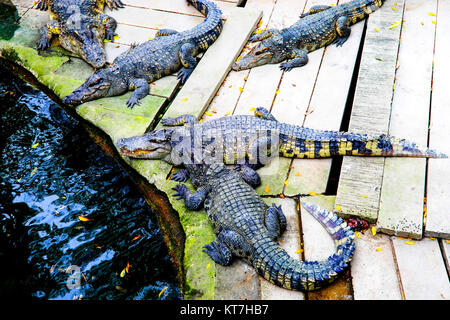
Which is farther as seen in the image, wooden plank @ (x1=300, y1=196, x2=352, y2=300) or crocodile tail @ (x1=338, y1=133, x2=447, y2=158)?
crocodile tail @ (x1=338, y1=133, x2=447, y2=158)

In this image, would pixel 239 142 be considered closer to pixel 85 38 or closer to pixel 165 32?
pixel 165 32

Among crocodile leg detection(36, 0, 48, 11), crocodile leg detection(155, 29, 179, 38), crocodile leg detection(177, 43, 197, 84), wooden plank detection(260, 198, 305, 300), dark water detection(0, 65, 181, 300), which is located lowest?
dark water detection(0, 65, 181, 300)

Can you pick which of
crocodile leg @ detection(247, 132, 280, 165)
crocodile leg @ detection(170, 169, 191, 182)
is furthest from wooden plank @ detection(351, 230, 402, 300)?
crocodile leg @ detection(170, 169, 191, 182)

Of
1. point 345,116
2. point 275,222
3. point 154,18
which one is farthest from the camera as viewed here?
point 154,18

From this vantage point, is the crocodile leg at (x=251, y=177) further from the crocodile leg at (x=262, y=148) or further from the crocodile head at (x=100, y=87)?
the crocodile head at (x=100, y=87)

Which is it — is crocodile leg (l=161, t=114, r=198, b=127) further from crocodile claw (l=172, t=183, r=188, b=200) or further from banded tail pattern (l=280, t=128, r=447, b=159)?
banded tail pattern (l=280, t=128, r=447, b=159)

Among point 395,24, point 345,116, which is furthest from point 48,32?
point 395,24

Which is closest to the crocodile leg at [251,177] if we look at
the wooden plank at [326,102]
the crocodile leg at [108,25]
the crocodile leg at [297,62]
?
the wooden plank at [326,102]
